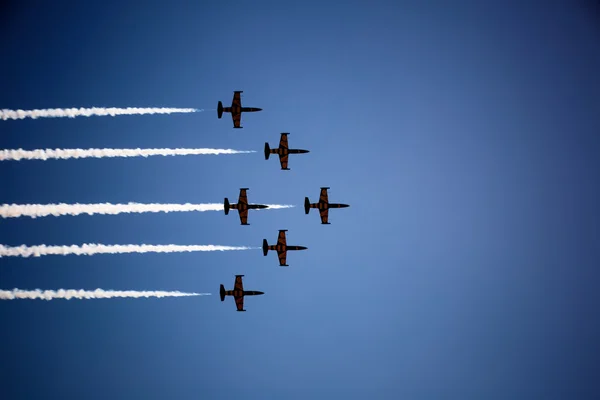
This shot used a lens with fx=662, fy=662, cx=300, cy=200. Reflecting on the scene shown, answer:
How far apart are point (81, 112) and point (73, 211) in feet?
38.7

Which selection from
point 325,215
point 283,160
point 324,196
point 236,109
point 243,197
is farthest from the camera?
point 325,215

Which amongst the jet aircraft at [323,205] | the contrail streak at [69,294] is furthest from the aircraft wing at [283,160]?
the contrail streak at [69,294]

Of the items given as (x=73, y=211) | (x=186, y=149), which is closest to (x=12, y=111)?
(x=73, y=211)

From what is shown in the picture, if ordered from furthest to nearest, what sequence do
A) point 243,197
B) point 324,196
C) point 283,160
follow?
point 324,196 → point 283,160 → point 243,197

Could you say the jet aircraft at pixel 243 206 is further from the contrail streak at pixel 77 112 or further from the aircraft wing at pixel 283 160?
the contrail streak at pixel 77 112

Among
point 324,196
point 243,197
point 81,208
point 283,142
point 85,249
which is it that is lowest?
point 85,249

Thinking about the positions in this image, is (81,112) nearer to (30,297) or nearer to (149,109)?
(149,109)

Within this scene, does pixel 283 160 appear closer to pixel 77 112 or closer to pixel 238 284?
pixel 238 284

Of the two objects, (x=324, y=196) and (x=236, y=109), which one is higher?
(x=236, y=109)

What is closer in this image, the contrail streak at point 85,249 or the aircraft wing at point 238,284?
the contrail streak at point 85,249

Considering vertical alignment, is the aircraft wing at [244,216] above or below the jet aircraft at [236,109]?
below

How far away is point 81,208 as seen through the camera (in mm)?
67438

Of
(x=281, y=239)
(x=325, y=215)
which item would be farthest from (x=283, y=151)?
(x=281, y=239)

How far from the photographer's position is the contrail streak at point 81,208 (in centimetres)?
6462
